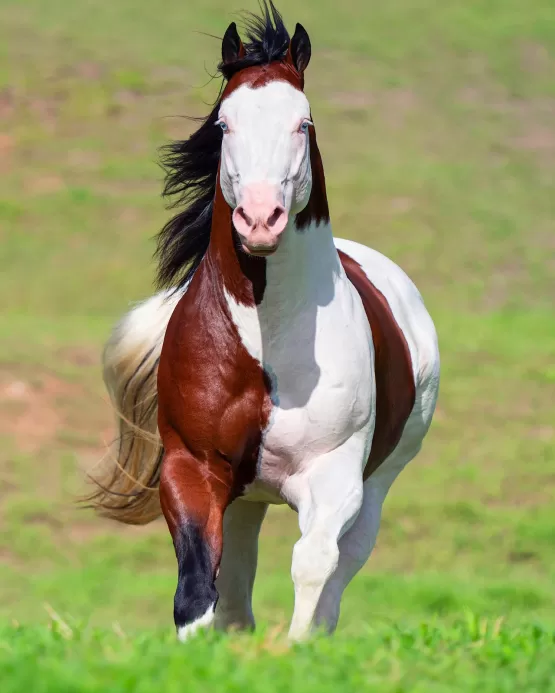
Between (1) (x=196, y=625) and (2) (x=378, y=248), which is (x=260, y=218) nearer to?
(1) (x=196, y=625)

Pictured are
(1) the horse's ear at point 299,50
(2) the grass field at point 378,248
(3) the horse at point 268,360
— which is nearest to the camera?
(2) the grass field at point 378,248

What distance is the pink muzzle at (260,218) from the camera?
435 centimetres

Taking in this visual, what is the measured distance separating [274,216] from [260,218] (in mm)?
67

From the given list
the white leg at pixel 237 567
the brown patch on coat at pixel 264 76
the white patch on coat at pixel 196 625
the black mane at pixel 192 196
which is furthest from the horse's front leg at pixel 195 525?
the brown patch on coat at pixel 264 76

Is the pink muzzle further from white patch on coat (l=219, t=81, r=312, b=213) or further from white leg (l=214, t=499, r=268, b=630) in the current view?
white leg (l=214, t=499, r=268, b=630)

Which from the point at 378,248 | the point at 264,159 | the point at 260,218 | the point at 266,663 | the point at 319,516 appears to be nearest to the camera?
the point at 266,663

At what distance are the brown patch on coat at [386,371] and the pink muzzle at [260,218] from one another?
3.82 ft

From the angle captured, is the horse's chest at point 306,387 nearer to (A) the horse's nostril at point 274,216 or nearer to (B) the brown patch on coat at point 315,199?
(B) the brown patch on coat at point 315,199

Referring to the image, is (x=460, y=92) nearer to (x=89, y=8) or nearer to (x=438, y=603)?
(x=89, y=8)

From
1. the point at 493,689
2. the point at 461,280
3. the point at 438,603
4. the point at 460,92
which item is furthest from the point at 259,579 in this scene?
the point at 460,92

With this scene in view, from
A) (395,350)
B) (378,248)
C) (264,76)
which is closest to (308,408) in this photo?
(395,350)

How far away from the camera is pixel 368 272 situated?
6.22 metres

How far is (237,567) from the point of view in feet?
19.0

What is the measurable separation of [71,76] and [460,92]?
7.77m
